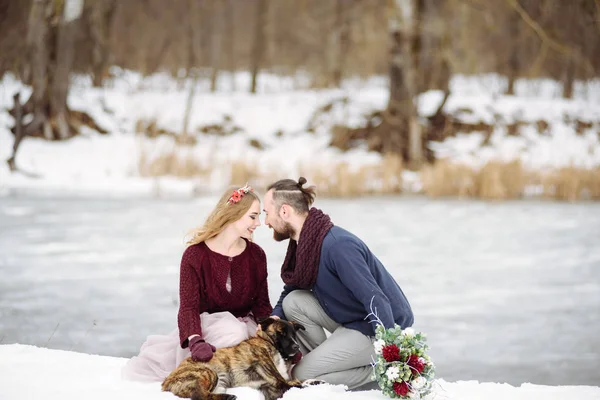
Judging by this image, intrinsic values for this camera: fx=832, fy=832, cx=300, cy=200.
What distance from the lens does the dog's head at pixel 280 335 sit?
3748 millimetres

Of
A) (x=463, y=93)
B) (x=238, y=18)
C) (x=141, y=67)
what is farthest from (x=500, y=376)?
(x=238, y=18)

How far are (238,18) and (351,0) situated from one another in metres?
7.35

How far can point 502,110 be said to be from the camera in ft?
64.6

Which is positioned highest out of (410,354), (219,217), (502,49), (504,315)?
(502,49)

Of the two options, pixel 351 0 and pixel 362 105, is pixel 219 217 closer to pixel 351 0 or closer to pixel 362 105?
pixel 362 105

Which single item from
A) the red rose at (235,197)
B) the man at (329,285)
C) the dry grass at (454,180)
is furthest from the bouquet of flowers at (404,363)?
the dry grass at (454,180)

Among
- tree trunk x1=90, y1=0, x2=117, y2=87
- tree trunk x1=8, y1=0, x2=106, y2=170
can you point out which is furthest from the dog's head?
tree trunk x1=90, y1=0, x2=117, y2=87

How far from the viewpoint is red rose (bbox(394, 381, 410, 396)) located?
11.7 ft

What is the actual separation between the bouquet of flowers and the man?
234 mm

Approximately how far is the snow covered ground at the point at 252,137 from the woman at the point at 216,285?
368 inches

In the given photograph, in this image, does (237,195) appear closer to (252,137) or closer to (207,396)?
(207,396)

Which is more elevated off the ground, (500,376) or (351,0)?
(351,0)

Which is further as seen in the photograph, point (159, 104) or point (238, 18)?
point (238, 18)

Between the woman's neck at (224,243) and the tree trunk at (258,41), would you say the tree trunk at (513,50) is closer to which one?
the tree trunk at (258,41)
